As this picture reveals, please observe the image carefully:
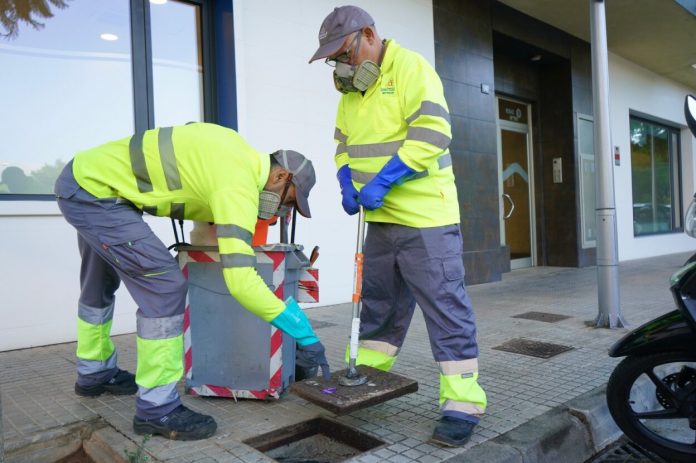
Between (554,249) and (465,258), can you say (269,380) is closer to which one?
(465,258)

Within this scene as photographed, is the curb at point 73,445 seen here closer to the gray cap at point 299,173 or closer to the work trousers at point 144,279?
the work trousers at point 144,279

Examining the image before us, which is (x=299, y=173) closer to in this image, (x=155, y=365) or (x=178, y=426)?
(x=155, y=365)

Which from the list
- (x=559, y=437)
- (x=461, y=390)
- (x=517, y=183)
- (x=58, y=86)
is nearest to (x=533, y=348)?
(x=559, y=437)

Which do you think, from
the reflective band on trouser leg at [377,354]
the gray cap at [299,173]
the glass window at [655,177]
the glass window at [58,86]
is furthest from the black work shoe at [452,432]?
the glass window at [655,177]

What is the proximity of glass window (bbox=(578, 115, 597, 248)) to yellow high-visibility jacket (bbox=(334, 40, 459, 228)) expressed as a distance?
26.2 ft

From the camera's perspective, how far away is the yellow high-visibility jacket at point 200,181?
2.41 metres

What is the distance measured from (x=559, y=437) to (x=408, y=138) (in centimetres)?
165

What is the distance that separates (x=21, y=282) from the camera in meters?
4.52

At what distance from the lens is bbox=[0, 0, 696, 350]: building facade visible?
4.69 metres

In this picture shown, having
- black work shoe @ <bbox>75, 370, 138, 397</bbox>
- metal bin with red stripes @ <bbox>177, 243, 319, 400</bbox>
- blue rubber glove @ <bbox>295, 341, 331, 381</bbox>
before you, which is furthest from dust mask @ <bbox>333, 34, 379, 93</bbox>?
black work shoe @ <bbox>75, 370, 138, 397</bbox>

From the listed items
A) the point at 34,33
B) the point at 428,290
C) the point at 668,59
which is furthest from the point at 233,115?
the point at 668,59

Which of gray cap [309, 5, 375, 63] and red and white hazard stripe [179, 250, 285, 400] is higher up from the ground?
gray cap [309, 5, 375, 63]

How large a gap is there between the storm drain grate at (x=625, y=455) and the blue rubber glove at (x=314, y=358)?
55.8 inches

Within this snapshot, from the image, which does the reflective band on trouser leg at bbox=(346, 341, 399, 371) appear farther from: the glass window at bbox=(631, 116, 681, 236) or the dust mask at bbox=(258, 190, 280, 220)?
the glass window at bbox=(631, 116, 681, 236)
